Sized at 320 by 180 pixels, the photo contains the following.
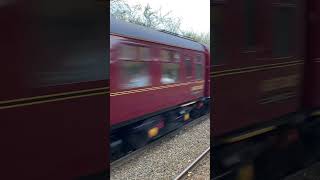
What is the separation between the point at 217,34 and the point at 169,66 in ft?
26.1

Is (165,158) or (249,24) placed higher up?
(249,24)

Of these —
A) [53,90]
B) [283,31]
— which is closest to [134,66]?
[283,31]

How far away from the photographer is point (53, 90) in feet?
6.10

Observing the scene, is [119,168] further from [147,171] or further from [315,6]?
[315,6]

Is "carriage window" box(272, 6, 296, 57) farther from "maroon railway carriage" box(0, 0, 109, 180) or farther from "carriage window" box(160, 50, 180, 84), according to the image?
"carriage window" box(160, 50, 180, 84)

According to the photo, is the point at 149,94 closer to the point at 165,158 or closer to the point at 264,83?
the point at 165,158

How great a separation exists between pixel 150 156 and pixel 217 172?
5662 mm

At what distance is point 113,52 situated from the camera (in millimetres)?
8125

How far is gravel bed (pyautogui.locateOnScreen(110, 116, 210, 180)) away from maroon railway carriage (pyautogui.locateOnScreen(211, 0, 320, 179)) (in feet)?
11.2

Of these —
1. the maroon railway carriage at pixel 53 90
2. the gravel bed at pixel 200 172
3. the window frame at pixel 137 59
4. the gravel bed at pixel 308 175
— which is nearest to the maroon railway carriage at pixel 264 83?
the gravel bed at pixel 308 175

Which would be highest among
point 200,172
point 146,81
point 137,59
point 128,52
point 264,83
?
point 128,52

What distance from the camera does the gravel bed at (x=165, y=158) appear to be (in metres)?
7.68

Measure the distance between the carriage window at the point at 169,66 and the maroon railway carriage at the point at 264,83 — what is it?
5.96 meters

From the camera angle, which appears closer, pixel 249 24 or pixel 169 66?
pixel 249 24
